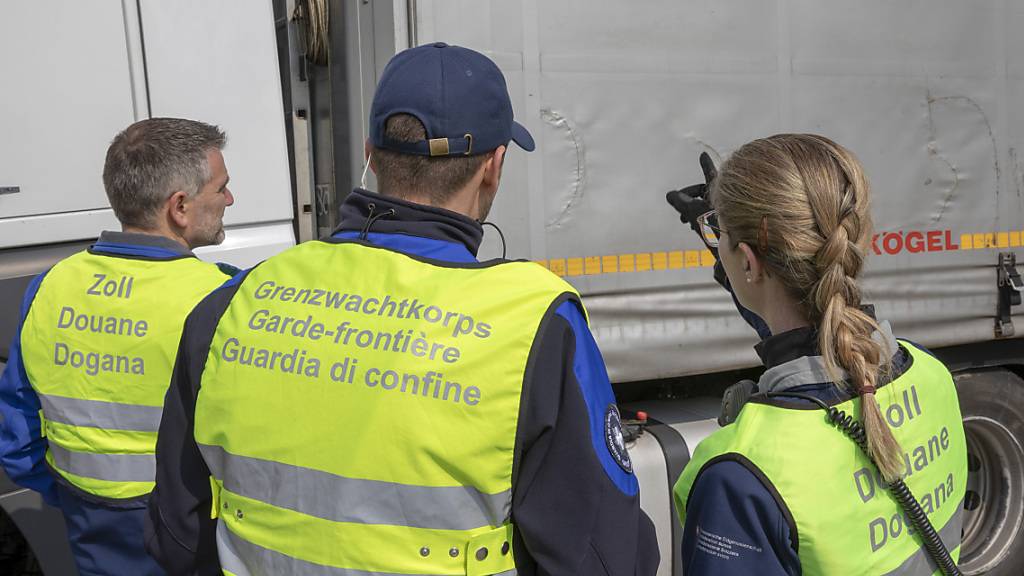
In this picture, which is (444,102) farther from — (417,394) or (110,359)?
(110,359)

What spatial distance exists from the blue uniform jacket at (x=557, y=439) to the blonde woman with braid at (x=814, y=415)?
13 cm

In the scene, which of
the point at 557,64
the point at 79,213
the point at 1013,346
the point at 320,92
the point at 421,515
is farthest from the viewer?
the point at 1013,346

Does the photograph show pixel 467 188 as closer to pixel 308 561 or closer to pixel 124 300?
pixel 308 561

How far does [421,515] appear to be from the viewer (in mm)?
1220

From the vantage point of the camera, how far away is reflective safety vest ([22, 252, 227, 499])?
1.93 meters

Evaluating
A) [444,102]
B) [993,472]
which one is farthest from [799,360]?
[993,472]

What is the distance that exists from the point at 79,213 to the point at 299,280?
5.17 feet

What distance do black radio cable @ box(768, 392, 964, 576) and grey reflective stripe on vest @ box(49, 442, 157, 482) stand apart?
1390 mm

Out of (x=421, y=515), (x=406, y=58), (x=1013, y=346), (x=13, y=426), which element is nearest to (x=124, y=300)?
(x=13, y=426)

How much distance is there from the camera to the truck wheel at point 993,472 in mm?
3695

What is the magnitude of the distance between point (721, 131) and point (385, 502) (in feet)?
7.44

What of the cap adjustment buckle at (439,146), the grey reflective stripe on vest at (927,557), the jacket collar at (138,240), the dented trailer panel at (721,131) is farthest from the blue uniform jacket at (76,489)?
the grey reflective stripe on vest at (927,557)

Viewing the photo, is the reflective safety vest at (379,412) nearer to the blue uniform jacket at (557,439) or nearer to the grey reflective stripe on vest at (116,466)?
the blue uniform jacket at (557,439)

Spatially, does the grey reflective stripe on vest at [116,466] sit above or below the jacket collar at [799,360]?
below
